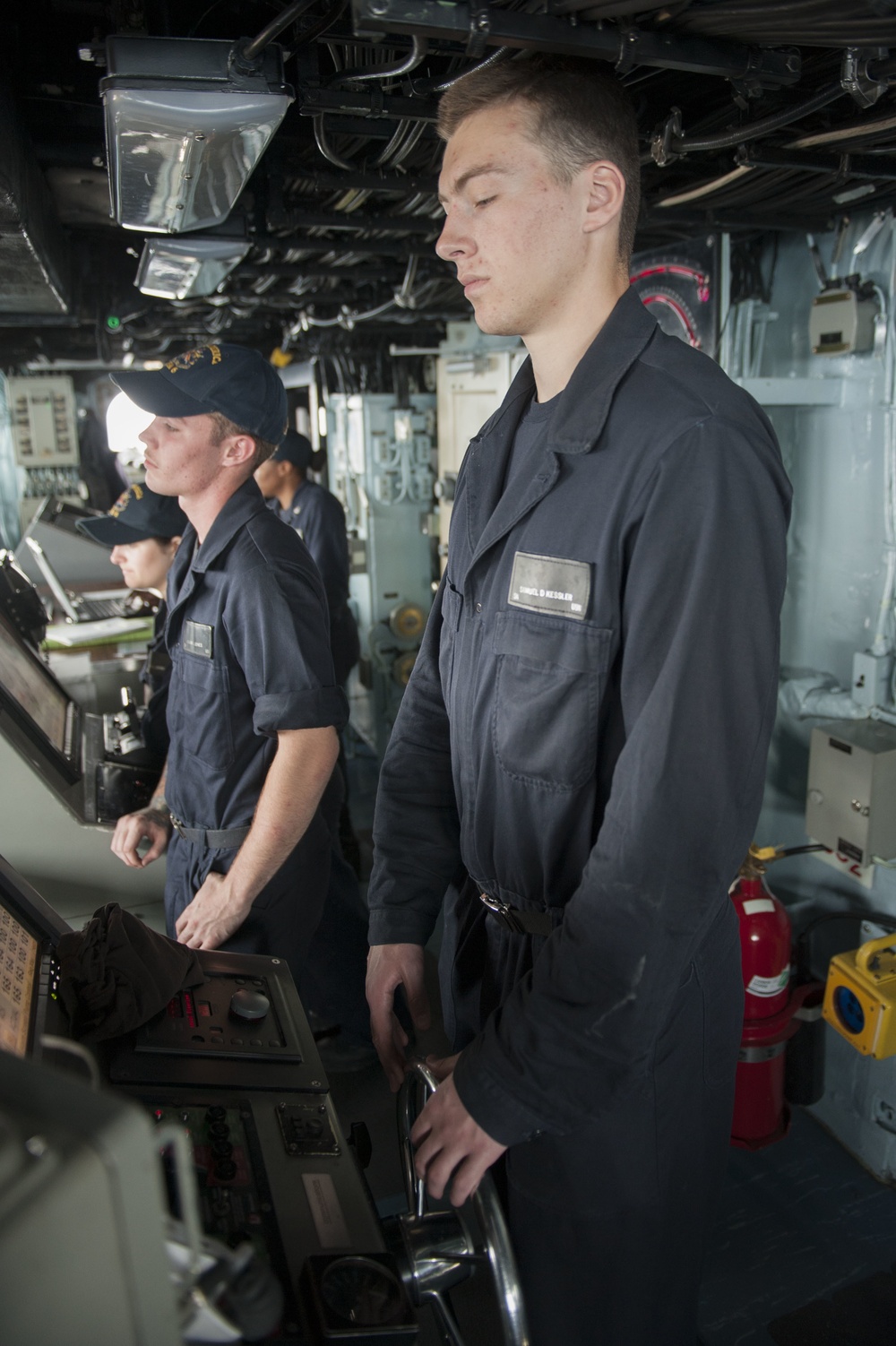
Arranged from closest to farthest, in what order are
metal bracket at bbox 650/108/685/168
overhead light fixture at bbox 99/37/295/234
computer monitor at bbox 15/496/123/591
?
overhead light fixture at bbox 99/37/295/234
metal bracket at bbox 650/108/685/168
computer monitor at bbox 15/496/123/591

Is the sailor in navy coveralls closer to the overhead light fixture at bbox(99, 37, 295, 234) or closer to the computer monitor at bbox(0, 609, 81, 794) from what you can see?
the overhead light fixture at bbox(99, 37, 295, 234)

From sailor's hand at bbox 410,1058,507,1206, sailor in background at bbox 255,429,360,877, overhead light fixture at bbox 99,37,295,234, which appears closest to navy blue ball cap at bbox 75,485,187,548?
sailor in background at bbox 255,429,360,877

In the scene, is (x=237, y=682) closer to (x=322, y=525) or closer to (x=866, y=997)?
(x=866, y=997)

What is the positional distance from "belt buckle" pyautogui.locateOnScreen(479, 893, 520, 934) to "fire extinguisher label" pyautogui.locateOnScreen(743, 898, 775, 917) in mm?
1457

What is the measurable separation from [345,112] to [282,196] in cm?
106

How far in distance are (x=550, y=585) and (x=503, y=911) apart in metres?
0.48

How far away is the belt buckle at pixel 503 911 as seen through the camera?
1319 mm

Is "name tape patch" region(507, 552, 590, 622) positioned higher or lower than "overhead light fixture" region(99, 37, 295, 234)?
lower

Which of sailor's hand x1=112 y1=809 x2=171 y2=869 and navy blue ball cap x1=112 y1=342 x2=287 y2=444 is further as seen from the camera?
sailor's hand x1=112 y1=809 x2=171 y2=869

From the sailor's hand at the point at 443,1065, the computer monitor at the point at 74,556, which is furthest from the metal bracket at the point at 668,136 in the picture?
the computer monitor at the point at 74,556

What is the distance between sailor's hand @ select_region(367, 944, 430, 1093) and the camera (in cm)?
139

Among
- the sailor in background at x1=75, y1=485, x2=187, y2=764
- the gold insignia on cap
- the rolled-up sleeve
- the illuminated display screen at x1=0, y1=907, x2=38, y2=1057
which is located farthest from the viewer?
the sailor in background at x1=75, y1=485, x2=187, y2=764

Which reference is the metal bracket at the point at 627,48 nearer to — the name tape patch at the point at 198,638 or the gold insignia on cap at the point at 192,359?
the gold insignia on cap at the point at 192,359

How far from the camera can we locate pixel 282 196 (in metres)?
2.69
